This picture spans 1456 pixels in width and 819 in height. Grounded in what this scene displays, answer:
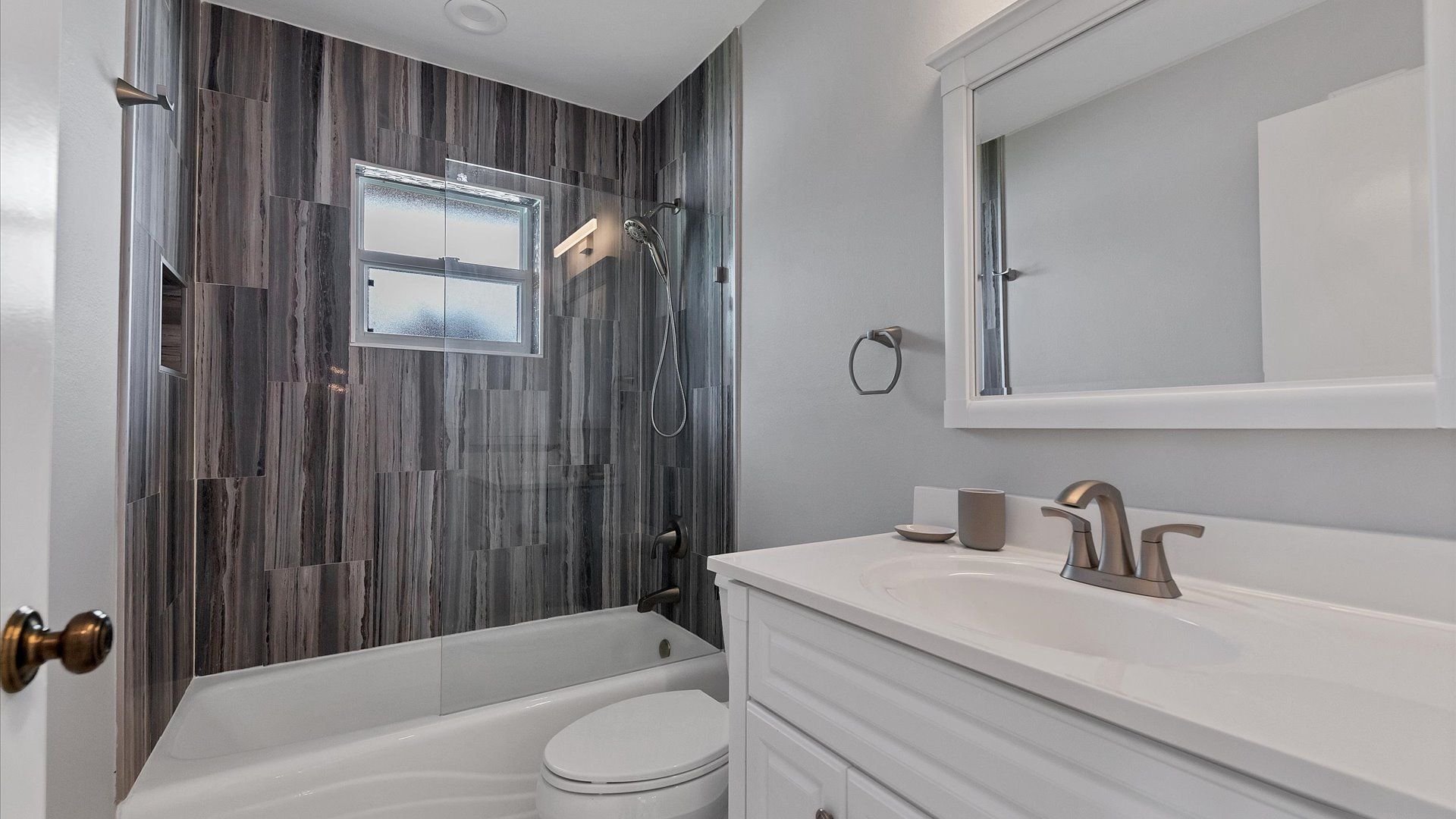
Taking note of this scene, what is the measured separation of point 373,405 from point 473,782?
A: 1330 millimetres

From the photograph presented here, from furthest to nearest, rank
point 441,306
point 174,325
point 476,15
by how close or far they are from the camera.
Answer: point 441,306 → point 476,15 → point 174,325

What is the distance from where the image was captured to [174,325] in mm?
1842

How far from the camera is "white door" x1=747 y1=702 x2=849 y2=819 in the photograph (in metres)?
0.83

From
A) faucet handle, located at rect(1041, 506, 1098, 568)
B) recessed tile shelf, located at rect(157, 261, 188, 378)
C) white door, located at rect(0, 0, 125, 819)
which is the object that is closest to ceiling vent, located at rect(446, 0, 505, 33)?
white door, located at rect(0, 0, 125, 819)

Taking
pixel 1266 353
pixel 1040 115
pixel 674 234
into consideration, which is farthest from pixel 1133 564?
pixel 674 234

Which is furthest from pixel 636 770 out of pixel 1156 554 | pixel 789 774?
pixel 1156 554

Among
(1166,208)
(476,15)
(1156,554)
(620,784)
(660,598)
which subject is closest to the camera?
(1156,554)

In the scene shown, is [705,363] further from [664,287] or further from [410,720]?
[410,720]

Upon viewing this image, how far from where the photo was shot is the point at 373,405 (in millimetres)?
2254

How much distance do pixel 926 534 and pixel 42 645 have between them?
1.18 metres

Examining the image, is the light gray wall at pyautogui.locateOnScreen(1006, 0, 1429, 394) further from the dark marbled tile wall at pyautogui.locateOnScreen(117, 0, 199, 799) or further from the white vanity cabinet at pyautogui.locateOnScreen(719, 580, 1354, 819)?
the dark marbled tile wall at pyautogui.locateOnScreen(117, 0, 199, 799)

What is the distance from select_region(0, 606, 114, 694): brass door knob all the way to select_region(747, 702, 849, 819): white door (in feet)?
2.54

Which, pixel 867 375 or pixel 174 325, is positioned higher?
pixel 174 325

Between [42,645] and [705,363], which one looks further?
[705,363]
